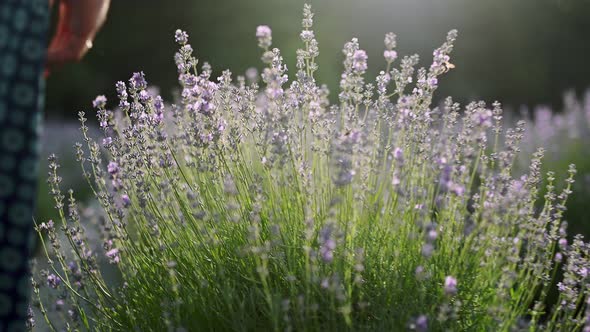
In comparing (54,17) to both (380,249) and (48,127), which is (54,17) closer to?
(48,127)

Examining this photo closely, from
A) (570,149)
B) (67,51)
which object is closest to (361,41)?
(570,149)

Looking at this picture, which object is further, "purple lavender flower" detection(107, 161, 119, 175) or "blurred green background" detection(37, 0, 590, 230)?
"blurred green background" detection(37, 0, 590, 230)

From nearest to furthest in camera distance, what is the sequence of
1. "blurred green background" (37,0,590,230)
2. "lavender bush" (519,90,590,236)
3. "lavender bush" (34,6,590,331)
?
"lavender bush" (34,6,590,331), "lavender bush" (519,90,590,236), "blurred green background" (37,0,590,230)

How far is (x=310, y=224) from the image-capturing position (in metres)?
1.99

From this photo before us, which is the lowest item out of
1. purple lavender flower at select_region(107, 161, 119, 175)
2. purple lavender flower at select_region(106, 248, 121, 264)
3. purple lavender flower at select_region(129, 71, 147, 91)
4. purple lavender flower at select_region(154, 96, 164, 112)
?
purple lavender flower at select_region(106, 248, 121, 264)

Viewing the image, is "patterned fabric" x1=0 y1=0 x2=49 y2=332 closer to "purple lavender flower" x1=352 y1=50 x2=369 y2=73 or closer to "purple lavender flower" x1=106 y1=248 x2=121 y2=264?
"purple lavender flower" x1=106 y1=248 x2=121 y2=264

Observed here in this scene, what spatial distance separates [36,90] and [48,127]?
9.61 m

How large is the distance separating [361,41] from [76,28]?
412 inches

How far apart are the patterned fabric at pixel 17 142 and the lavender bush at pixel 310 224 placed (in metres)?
0.44

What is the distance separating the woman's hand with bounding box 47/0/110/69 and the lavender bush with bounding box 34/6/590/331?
0.17 meters

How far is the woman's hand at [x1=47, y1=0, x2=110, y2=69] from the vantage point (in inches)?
91.3

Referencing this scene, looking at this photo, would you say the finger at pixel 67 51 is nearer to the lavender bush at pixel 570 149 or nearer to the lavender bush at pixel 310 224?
the lavender bush at pixel 310 224

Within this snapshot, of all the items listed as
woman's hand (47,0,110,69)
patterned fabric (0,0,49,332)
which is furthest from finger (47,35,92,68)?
patterned fabric (0,0,49,332)

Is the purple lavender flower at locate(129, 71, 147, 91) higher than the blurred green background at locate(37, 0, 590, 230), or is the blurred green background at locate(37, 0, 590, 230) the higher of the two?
the blurred green background at locate(37, 0, 590, 230)
